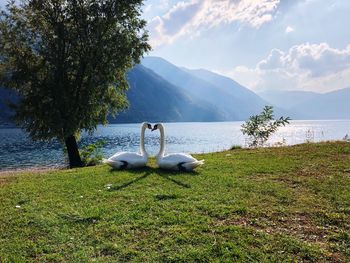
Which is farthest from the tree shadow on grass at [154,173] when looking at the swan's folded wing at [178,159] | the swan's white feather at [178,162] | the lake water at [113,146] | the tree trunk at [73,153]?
the lake water at [113,146]

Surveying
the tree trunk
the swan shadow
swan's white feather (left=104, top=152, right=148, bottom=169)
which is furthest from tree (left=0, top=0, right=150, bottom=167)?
the swan shadow

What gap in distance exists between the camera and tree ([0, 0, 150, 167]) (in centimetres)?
2388

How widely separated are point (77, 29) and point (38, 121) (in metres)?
7.18

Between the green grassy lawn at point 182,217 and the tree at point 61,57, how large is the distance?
36.9ft

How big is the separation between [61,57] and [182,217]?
19676mm

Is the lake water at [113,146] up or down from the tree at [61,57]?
down

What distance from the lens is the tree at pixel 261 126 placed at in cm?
2833

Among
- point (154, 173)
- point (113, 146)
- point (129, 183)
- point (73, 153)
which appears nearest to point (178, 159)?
point (154, 173)

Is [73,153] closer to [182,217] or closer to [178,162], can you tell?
[178,162]

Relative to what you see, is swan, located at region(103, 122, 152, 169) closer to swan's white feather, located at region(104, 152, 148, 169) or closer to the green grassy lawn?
swan's white feather, located at region(104, 152, 148, 169)

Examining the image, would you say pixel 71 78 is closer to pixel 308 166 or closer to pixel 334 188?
pixel 308 166

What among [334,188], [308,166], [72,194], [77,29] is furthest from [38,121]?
[334,188]

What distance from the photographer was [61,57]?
969 inches

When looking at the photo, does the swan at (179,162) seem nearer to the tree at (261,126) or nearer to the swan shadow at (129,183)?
the swan shadow at (129,183)
